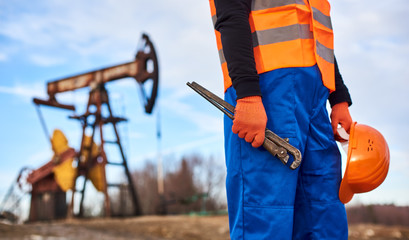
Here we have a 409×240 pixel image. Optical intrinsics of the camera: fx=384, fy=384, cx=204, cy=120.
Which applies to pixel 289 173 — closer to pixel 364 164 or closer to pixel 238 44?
pixel 364 164

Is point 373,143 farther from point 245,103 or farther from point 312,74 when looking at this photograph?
point 245,103

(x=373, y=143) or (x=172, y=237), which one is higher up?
(x=373, y=143)

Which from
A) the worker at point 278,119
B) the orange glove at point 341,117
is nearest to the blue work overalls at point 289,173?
the worker at point 278,119

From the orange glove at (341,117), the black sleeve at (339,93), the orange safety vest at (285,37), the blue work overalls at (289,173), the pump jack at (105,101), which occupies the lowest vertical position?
the blue work overalls at (289,173)

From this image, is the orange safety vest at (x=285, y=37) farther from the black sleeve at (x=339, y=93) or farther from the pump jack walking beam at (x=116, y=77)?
the pump jack walking beam at (x=116, y=77)

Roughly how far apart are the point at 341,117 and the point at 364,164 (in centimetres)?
42

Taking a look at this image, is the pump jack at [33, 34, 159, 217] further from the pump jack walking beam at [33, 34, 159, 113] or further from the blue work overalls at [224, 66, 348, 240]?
the blue work overalls at [224, 66, 348, 240]

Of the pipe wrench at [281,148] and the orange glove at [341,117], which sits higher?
the orange glove at [341,117]

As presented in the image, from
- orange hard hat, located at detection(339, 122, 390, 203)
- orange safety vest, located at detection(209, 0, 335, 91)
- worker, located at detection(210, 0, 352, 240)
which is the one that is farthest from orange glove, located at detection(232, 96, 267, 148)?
orange hard hat, located at detection(339, 122, 390, 203)

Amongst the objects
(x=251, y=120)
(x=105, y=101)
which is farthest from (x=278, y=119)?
(x=105, y=101)

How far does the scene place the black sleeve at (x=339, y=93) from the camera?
2.20 metres

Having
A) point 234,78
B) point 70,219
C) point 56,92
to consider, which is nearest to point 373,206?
point 234,78

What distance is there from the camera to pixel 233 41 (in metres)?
1.72

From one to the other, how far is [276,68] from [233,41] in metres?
0.23
